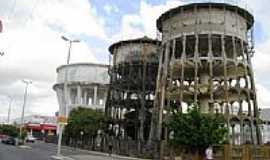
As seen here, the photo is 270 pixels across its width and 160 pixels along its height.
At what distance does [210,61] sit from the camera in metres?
52.2

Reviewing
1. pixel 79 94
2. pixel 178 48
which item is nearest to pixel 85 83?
pixel 79 94

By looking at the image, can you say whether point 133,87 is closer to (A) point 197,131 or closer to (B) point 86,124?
(B) point 86,124

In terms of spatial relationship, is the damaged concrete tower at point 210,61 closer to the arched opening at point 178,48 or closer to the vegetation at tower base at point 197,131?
the arched opening at point 178,48

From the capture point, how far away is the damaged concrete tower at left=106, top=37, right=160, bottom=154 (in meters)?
72.8

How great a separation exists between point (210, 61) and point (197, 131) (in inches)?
692

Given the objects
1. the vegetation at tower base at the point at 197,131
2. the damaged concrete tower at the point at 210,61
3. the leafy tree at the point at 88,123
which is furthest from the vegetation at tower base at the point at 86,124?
the vegetation at tower base at the point at 197,131

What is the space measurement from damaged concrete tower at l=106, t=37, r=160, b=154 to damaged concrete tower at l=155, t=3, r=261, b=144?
13.2 meters

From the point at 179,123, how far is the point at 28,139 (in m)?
64.9

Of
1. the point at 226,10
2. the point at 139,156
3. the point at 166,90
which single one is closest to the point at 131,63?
the point at 166,90

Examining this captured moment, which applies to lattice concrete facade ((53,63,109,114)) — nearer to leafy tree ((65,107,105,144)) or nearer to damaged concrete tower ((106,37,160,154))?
damaged concrete tower ((106,37,160,154))

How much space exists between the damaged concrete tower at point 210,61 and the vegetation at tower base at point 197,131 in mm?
13843

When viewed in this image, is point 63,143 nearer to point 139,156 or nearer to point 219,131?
point 139,156

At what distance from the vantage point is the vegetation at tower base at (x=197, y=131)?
36.2m

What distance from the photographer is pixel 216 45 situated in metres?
57.3
